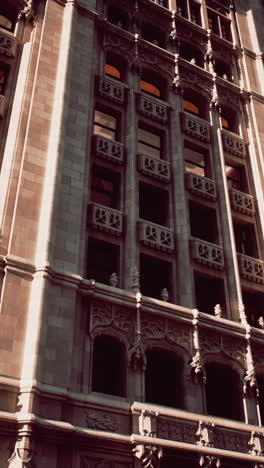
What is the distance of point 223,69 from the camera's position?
1355 inches

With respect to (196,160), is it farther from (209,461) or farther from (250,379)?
(209,461)

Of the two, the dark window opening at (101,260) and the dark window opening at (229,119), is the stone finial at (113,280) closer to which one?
the dark window opening at (101,260)

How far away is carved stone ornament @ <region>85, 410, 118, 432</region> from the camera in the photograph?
16.3 meters

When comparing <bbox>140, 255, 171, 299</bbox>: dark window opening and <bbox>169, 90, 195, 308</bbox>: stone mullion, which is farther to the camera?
<bbox>140, 255, 171, 299</bbox>: dark window opening

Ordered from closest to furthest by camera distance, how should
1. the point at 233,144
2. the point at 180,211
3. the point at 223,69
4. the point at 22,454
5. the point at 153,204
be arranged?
the point at 22,454 < the point at 180,211 < the point at 153,204 < the point at 233,144 < the point at 223,69

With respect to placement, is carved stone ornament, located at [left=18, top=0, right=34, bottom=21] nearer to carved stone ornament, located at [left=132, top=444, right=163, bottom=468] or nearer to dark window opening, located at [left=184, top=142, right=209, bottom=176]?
dark window opening, located at [left=184, top=142, right=209, bottom=176]

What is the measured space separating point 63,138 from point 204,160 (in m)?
9.46

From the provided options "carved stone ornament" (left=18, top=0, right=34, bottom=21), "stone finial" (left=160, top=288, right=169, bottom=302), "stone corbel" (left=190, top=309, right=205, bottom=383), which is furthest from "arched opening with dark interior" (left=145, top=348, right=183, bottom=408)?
"carved stone ornament" (left=18, top=0, right=34, bottom=21)

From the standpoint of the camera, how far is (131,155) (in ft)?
80.1

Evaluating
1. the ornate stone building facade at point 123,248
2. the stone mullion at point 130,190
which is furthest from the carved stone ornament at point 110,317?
the stone mullion at point 130,190

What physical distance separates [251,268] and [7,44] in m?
16.1

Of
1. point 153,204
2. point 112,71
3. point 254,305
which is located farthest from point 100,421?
point 112,71

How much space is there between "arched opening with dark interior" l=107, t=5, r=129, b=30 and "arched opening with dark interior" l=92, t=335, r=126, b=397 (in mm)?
21054

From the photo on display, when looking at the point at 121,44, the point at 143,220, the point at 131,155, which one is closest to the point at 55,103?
the point at 131,155
